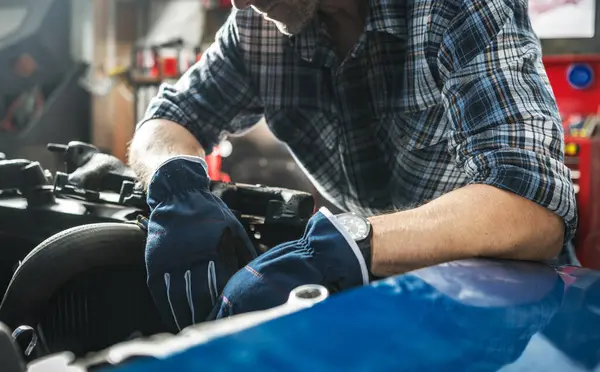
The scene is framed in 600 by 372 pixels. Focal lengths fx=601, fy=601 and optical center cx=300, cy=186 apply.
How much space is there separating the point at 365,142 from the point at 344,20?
249 millimetres

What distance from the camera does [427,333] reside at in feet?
1.52

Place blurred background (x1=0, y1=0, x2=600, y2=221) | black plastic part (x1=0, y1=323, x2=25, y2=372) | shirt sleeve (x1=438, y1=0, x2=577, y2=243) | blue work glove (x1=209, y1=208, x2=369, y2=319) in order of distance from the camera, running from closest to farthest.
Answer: black plastic part (x1=0, y1=323, x2=25, y2=372) → blue work glove (x1=209, y1=208, x2=369, y2=319) → shirt sleeve (x1=438, y1=0, x2=577, y2=243) → blurred background (x1=0, y1=0, x2=600, y2=221)

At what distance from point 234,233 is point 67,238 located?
22 centimetres

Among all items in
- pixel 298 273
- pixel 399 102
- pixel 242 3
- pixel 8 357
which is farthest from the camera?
pixel 399 102

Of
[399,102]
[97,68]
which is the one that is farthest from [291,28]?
[97,68]

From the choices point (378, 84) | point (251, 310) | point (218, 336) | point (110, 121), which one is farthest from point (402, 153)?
point (110, 121)

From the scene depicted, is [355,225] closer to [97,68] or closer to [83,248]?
[83,248]

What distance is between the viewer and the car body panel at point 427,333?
1.32 feet

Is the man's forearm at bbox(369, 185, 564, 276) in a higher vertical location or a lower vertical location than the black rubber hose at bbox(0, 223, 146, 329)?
higher

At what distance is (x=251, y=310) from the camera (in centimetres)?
62

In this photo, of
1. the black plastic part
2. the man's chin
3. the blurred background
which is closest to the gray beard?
the man's chin

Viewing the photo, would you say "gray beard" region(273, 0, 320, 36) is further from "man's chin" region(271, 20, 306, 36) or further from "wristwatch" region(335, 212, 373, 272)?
"wristwatch" region(335, 212, 373, 272)

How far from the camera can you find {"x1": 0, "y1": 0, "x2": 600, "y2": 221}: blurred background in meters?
4.32

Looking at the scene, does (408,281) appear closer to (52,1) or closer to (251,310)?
(251,310)
